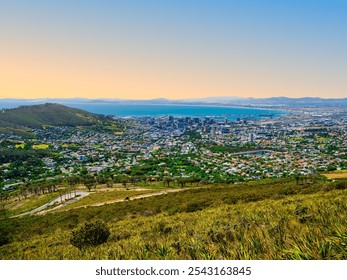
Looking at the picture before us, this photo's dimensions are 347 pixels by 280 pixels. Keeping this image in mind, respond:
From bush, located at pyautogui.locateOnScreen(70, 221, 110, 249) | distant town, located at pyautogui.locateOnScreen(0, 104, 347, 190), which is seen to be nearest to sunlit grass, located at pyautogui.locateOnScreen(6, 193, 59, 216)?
distant town, located at pyautogui.locateOnScreen(0, 104, 347, 190)

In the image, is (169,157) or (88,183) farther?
(169,157)

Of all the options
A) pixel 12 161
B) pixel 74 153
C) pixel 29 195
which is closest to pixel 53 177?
pixel 29 195

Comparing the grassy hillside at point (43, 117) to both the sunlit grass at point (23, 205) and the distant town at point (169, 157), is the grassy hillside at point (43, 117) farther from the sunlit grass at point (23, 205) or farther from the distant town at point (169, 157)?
the sunlit grass at point (23, 205)

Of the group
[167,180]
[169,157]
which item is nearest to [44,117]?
[169,157]

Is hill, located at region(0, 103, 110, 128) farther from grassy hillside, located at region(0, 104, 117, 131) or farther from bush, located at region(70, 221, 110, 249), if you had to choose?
bush, located at region(70, 221, 110, 249)

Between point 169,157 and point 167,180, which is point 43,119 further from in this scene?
point 167,180
